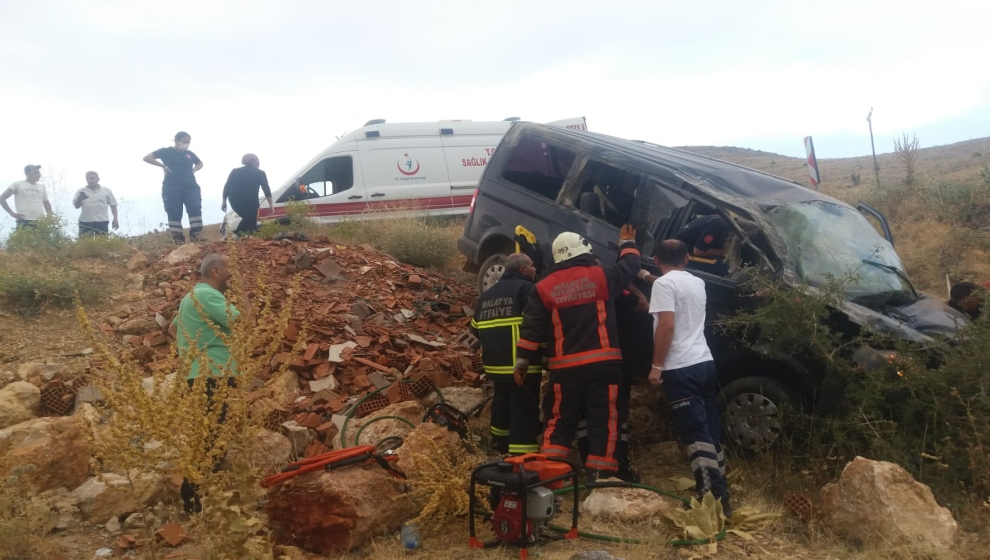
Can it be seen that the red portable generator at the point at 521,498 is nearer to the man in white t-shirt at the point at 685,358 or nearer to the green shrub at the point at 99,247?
the man in white t-shirt at the point at 685,358

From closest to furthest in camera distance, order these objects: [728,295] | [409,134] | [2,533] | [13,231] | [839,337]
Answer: [2,533], [839,337], [728,295], [13,231], [409,134]

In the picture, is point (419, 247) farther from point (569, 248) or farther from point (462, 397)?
point (569, 248)

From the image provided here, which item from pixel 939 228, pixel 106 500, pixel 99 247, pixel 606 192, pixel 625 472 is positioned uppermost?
pixel 606 192

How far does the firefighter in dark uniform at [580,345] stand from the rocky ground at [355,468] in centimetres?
45

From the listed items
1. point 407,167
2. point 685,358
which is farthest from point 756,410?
point 407,167

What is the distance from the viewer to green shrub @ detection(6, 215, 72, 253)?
9438 mm

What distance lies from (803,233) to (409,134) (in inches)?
355

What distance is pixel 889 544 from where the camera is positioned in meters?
3.69

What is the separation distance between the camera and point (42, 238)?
31.5 ft

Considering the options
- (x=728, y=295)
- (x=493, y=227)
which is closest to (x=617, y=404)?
(x=728, y=295)

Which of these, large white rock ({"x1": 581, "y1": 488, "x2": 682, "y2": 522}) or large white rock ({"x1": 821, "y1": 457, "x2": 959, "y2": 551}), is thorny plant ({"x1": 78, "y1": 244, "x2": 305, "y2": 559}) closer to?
large white rock ({"x1": 581, "y1": 488, "x2": 682, "y2": 522})

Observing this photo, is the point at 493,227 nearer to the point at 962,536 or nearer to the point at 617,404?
the point at 617,404

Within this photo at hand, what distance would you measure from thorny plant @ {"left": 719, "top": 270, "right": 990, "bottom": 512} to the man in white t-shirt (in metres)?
0.38

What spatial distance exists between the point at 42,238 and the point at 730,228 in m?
9.13
